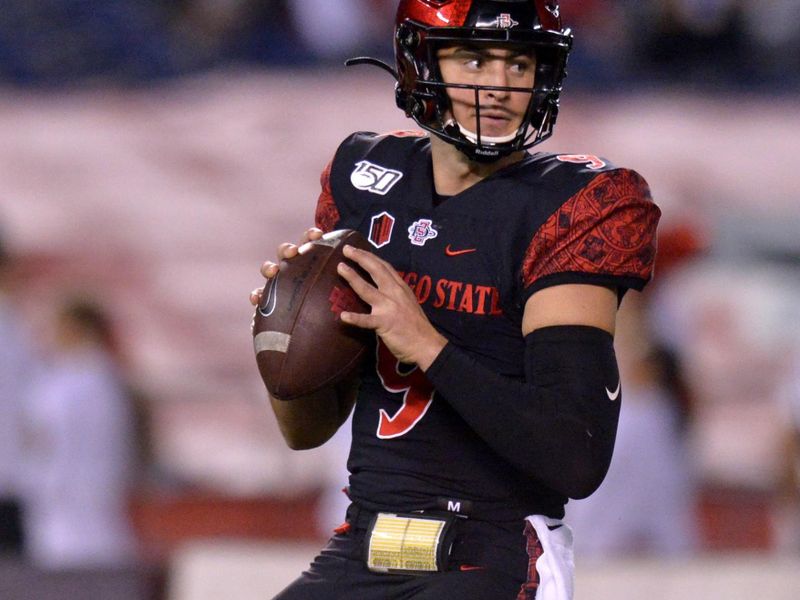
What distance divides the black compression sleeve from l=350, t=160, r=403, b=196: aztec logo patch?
1.43 ft

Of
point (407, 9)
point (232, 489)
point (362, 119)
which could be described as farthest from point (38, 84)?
point (407, 9)

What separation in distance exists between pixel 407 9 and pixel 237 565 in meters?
1.58

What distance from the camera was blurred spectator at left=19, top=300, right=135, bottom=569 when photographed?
4805mm

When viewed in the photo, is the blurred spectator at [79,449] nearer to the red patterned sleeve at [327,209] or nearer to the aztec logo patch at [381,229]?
the red patterned sleeve at [327,209]

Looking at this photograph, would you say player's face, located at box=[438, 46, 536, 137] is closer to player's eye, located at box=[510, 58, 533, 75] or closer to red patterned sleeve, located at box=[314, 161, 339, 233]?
player's eye, located at box=[510, 58, 533, 75]

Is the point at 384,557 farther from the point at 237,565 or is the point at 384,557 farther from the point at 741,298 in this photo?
the point at 741,298

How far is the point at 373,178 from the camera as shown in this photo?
2.52 m

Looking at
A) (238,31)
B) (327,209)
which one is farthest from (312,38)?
(327,209)

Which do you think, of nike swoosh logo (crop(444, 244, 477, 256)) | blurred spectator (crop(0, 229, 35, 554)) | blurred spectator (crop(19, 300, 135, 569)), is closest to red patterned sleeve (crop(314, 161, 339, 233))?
nike swoosh logo (crop(444, 244, 477, 256))

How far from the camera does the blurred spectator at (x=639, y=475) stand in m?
4.36

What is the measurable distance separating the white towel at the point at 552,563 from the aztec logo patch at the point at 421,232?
1.59ft

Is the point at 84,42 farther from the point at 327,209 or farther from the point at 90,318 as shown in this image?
the point at 327,209

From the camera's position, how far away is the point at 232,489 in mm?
6094

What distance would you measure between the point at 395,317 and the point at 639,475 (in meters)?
2.39
